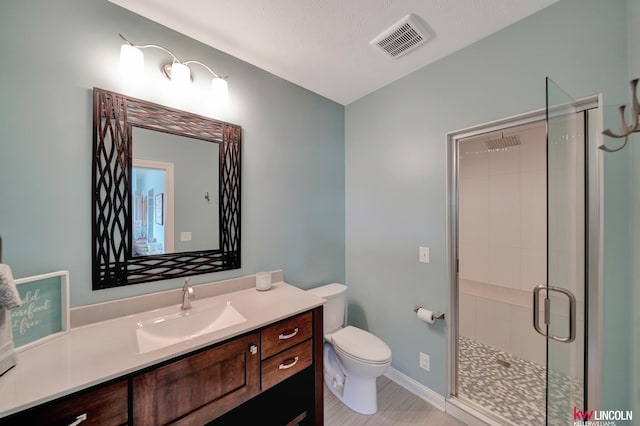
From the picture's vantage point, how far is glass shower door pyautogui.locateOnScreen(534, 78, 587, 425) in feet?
3.71

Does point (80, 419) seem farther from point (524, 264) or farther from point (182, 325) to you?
point (524, 264)

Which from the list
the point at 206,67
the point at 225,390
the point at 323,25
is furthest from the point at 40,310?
the point at 323,25

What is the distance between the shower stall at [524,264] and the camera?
1158mm

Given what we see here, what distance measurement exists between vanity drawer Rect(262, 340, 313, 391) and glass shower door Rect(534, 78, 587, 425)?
1204 millimetres

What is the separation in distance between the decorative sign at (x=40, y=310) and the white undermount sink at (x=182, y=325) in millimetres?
312

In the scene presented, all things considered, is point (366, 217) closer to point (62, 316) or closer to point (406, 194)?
point (406, 194)

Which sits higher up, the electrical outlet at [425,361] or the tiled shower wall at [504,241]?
the tiled shower wall at [504,241]

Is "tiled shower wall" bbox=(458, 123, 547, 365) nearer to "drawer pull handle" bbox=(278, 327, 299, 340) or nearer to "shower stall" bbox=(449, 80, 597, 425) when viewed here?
"shower stall" bbox=(449, 80, 597, 425)

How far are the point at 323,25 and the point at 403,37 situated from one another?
0.53 meters

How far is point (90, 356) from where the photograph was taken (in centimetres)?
91

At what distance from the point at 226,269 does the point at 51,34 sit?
1.49m

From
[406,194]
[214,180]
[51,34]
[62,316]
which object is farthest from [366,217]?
[51,34]

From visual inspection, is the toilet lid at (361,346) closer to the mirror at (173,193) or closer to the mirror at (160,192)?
the mirror at (160,192)

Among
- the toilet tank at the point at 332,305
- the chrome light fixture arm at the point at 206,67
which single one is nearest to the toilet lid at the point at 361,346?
the toilet tank at the point at 332,305
